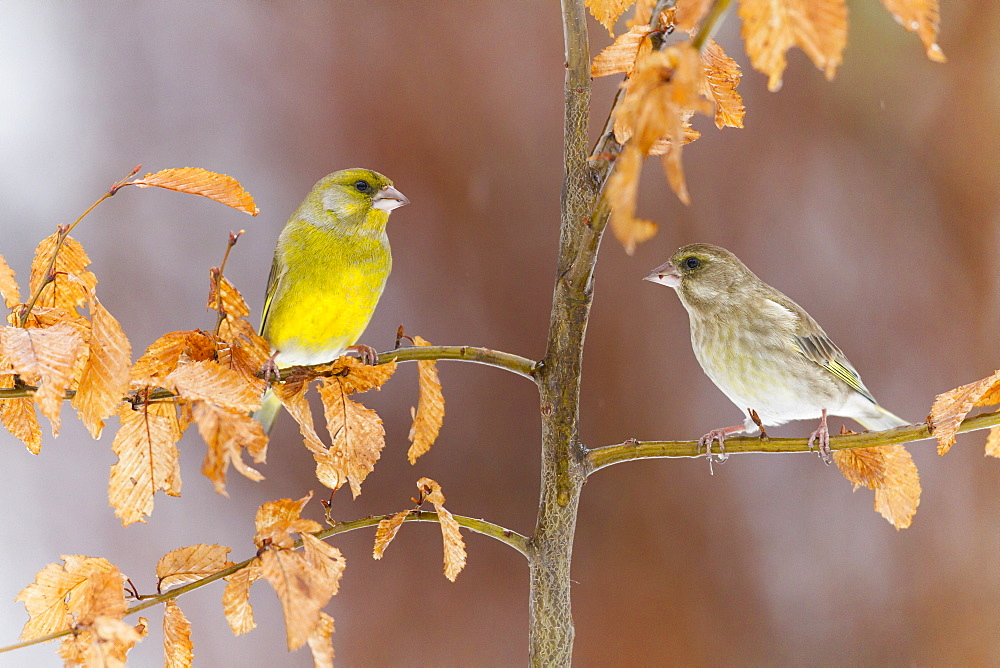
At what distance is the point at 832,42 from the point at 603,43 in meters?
0.97

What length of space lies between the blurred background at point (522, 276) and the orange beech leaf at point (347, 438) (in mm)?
667

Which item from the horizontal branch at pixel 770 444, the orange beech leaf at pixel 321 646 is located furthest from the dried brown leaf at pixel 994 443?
the orange beech leaf at pixel 321 646

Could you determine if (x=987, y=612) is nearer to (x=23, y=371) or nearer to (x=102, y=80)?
(x=23, y=371)

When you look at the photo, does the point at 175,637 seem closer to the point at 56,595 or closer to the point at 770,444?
the point at 56,595

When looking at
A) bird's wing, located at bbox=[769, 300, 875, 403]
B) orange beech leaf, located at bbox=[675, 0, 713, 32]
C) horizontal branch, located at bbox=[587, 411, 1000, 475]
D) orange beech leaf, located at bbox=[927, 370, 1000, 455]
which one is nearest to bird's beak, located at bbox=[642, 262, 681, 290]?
bird's wing, located at bbox=[769, 300, 875, 403]

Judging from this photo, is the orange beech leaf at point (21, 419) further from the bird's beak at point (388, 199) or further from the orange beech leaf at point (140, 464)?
the bird's beak at point (388, 199)

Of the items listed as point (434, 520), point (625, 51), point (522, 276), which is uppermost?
point (522, 276)

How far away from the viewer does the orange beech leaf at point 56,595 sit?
19.6 inches

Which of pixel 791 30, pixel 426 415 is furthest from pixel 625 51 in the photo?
pixel 426 415

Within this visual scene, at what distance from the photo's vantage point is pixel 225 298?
0.56 m

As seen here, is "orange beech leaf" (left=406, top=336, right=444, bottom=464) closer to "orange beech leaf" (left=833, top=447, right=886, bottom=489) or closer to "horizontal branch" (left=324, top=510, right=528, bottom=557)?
"horizontal branch" (left=324, top=510, right=528, bottom=557)

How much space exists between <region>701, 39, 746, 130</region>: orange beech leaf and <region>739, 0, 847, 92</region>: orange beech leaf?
0.71 ft

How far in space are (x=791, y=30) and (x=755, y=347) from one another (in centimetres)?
63

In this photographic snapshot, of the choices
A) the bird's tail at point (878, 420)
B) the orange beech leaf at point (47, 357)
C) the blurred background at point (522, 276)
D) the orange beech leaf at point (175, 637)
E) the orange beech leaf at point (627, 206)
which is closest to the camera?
the orange beech leaf at point (627, 206)
